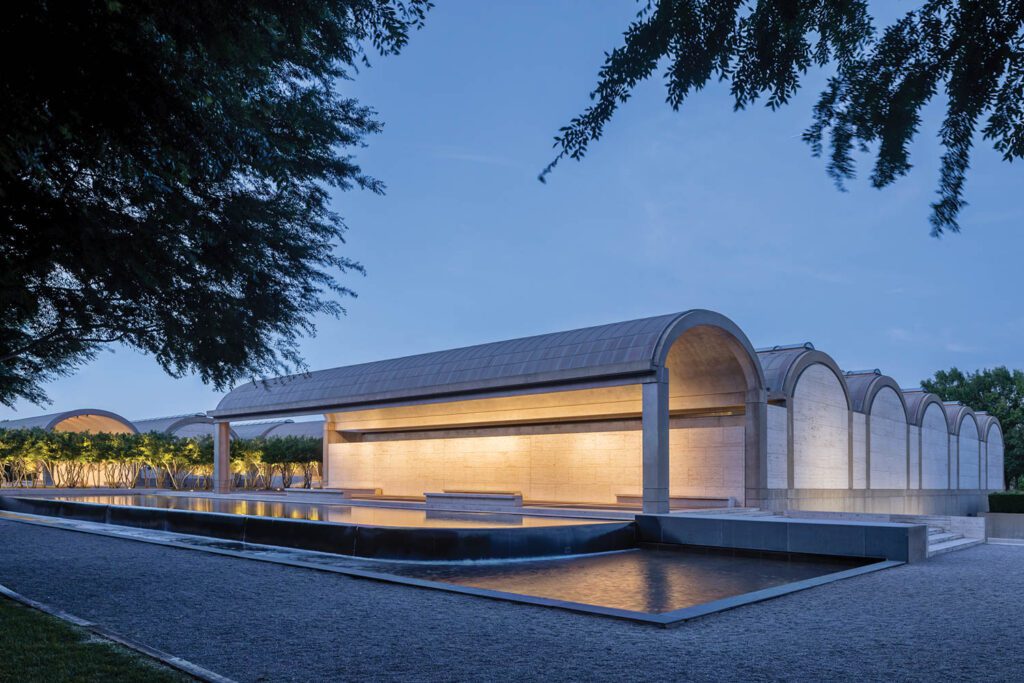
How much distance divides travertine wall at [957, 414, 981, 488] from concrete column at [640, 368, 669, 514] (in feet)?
91.4

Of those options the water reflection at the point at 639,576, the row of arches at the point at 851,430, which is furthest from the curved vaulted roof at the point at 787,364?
the water reflection at the point at 639,576

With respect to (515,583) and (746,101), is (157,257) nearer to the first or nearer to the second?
(746,101)

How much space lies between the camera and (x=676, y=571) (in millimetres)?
14695

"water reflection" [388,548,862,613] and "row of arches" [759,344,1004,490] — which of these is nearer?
"water reflection" [388,548,862,613]

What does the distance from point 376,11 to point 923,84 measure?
321 cm

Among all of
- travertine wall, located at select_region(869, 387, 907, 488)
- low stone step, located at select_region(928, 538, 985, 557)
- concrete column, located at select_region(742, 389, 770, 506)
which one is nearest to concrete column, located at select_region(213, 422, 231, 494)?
concrete column, located at select_region(742, 389, 770, 506)

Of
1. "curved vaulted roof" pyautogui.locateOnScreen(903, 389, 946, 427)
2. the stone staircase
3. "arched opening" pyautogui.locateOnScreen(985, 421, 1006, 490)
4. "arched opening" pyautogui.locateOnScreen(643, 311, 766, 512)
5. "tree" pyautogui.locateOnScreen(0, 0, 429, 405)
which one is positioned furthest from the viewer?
"arched opening" pyautogui.locateOnScreen(985, 421, 1006, 490)

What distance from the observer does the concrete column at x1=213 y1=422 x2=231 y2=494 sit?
129ft

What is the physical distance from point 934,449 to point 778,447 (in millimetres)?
16756

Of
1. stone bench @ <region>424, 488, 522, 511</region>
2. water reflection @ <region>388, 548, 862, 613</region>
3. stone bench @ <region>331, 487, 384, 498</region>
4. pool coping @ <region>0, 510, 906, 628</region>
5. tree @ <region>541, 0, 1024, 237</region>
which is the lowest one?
stone bench @ <region>331, 487, 384, 498</region>

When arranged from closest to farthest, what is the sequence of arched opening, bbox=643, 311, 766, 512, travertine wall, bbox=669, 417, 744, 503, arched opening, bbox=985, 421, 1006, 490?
arched opening, bbox=643, 311, 766, 512 < travertine wall, bbox=669, 417, 744, 503 < arched opening, bbox=985, 421, 1006, 490

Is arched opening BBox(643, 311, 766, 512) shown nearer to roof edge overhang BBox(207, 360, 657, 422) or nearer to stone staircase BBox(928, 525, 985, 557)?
roof edge overhang BBox(207, 360, 657, 422)

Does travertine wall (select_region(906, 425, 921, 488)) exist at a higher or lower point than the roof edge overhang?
lower

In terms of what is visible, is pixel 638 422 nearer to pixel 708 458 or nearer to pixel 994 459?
pixel 708 458
